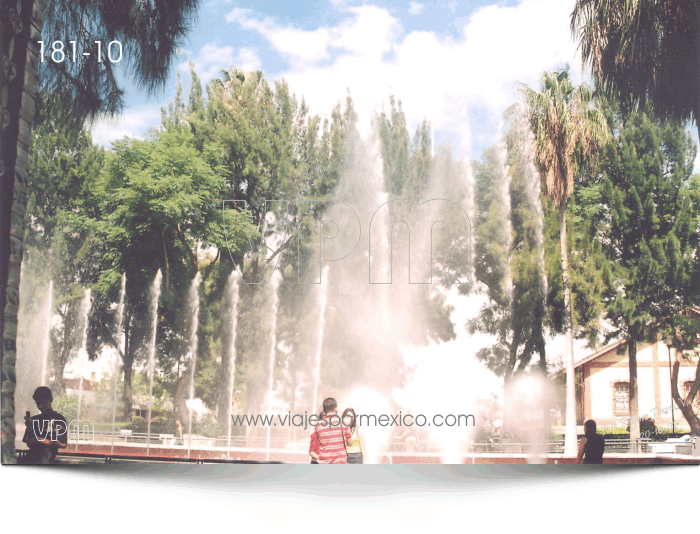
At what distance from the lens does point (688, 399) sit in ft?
25.0

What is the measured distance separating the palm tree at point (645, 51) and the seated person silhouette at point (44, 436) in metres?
7.96

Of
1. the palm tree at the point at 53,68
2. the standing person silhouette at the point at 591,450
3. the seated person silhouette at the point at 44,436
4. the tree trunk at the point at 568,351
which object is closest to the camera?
the palm tree at the point at 53,68

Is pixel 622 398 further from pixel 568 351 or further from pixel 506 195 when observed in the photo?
pixel 506 195

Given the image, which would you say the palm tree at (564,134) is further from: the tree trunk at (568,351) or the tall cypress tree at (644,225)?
the tall cypress tree at (644,225)

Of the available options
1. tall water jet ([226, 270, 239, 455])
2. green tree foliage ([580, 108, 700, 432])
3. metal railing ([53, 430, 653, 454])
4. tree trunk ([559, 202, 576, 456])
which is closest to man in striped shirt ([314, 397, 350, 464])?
metal railing ([53, 430, 653, 454])

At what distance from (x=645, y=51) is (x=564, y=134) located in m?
1.42

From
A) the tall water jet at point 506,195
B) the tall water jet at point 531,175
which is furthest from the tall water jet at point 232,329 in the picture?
the tall water jet at point 531,175

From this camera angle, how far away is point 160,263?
8.77 metres

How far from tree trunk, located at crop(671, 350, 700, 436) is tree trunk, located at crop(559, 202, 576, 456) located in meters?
1.17

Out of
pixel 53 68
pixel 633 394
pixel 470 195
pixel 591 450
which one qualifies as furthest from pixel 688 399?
pixel 53 68

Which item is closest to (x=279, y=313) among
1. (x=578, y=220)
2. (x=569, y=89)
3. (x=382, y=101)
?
(x=382, y=101)

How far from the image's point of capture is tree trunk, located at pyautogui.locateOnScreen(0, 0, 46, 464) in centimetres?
664

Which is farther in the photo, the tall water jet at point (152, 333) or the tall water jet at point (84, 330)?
the tall water jet at point (152, 333)

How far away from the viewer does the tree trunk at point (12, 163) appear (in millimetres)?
6637
